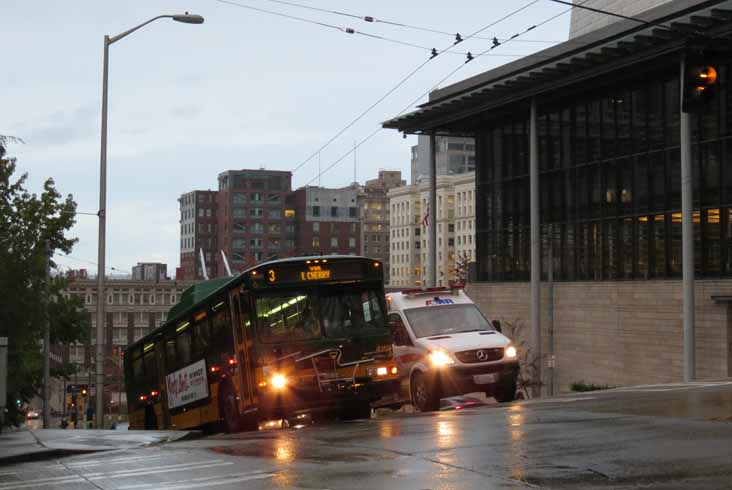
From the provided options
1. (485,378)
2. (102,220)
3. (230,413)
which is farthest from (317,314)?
(102,220)

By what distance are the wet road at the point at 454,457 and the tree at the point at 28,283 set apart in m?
13.0

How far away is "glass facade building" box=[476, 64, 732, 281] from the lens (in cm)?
4262

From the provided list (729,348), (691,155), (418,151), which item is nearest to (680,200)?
(691,155)

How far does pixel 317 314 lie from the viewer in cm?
2081

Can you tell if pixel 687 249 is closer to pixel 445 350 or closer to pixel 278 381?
pixel 445 350

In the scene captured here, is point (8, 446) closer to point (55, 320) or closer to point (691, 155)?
point (691, 155)

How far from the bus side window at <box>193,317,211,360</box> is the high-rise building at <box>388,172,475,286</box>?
130 metres

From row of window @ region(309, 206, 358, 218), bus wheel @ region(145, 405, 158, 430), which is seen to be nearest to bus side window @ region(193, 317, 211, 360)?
bus wheel @ region(145, 405, 158, 430)

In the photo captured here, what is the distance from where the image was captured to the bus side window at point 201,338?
76.0 ft

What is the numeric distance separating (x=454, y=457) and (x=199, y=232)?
150313 millimetres

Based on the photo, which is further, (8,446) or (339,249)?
(339,249)

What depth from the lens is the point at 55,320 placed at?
59250mm

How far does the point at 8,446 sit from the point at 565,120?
37409 millimetres

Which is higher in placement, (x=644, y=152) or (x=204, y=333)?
(x=644, y=152)
